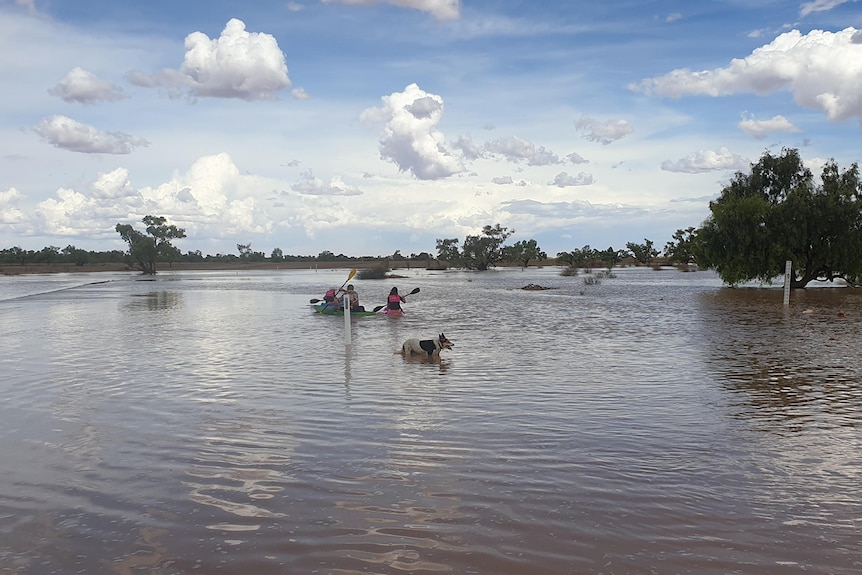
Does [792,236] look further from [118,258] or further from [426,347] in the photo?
[118,258]

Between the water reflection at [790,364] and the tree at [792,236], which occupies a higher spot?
the tree at [792,236]

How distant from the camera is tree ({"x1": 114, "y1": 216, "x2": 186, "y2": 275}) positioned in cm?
12988

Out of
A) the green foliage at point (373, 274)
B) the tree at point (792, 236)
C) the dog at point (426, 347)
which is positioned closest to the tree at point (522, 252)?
the green foliage at point (373, 274)

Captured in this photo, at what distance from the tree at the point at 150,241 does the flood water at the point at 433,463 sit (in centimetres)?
12318

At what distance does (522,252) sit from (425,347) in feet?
435

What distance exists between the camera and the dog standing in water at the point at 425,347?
13.6m

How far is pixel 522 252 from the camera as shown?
144500 millimetres

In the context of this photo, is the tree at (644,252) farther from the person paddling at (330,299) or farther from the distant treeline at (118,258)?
the person paddling at (330,299)

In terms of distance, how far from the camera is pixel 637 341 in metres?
17.2

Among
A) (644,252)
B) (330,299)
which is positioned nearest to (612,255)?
(644,252)

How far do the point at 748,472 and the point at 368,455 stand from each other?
3.52 m

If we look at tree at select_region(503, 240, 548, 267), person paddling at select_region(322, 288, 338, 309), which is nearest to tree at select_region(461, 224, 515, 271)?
tree at select_region(503, 240, 548, 267)

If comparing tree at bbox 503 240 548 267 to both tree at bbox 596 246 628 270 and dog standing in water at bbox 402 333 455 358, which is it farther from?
dog standing in water at bbox 402 333 455 358

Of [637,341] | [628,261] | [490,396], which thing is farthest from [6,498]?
[628,261]
